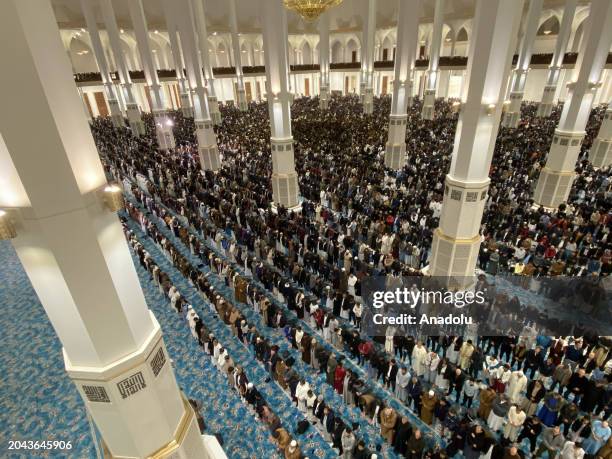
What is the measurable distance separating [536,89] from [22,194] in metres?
38.2

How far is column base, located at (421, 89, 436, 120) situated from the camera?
2464 cm

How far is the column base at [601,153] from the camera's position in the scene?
1485 centimetres

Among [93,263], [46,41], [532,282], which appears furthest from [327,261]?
[46,41]

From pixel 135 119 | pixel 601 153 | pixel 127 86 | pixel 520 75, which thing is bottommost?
pixel 601 153

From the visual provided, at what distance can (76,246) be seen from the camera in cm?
305

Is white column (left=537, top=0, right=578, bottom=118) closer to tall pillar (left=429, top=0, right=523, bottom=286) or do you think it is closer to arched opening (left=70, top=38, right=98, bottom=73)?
tall pillar (left=429, top=0, right=523, bottom=286)

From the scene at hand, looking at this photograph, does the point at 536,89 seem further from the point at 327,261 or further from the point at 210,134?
the point at 327,261

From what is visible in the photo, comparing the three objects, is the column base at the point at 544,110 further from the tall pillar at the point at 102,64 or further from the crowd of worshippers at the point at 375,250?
the tall pillar at the point at 102,64

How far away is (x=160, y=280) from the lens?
8.83m

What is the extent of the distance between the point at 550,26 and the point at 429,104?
1410 centimetres

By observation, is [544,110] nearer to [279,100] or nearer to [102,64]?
[279,100]

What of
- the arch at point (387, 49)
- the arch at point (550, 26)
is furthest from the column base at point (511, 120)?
the arch at point (387, 49)

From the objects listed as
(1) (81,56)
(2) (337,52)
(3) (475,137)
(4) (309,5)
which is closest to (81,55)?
(1) (81,56)

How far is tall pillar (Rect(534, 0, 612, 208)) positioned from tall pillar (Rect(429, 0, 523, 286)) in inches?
219
